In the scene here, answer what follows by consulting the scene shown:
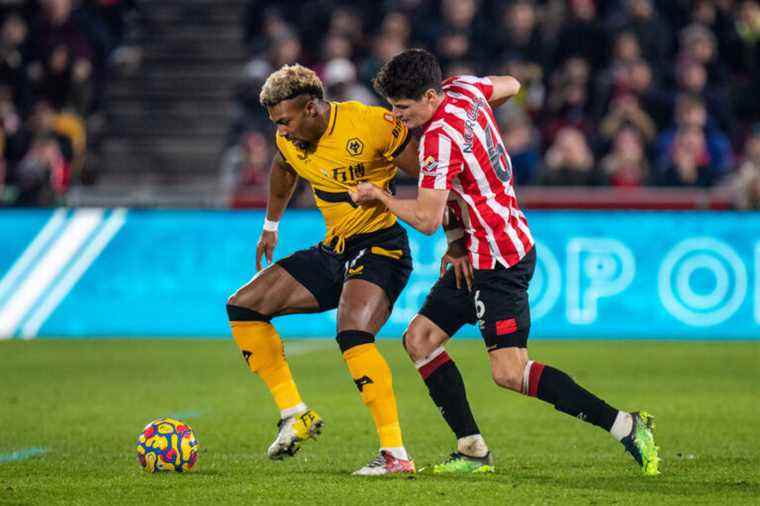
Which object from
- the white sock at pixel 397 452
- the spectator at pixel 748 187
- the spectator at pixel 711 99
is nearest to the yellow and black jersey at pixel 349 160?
the white sock at pixel 397 452

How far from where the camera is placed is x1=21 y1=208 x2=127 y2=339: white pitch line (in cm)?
1499

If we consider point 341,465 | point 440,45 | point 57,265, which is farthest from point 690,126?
point 341,465

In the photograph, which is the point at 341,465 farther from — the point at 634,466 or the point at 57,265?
the point at 57,265

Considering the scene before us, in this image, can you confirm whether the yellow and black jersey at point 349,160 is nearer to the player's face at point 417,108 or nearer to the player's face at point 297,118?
the player's face at point 297,118

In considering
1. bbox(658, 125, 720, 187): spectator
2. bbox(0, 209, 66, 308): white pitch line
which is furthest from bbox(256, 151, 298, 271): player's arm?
bbox(658, 125, 720, 187): spectator

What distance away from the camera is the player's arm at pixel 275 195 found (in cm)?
789

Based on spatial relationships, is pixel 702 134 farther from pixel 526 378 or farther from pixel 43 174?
pixel 526 378

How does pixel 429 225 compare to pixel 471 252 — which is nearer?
pixel 429 225

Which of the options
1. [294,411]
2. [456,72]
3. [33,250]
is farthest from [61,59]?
[294,411]

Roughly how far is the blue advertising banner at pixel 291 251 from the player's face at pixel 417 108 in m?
7.95

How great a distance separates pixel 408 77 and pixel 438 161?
16.7 inches

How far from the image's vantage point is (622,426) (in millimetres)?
6910

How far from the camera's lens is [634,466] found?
751cm

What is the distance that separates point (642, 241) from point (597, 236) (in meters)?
0.47
